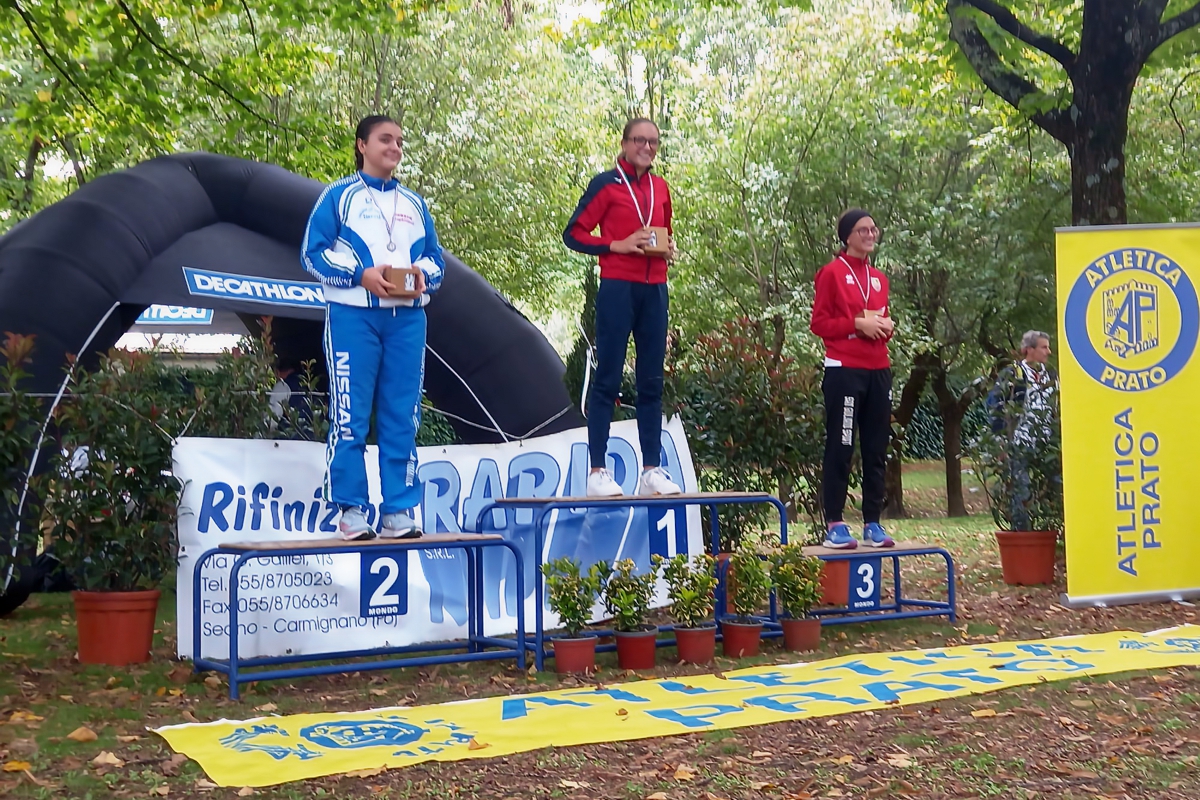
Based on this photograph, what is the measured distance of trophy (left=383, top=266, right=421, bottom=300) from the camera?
5855 mm

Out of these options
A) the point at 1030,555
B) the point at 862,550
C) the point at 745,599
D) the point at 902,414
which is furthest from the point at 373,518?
the point at 902,414

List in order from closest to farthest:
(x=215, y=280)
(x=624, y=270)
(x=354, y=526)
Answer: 1. (x=354, y=526)
2. (x=624, y=270)
3. (x=215, y=280)

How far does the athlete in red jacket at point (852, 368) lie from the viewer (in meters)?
7.23

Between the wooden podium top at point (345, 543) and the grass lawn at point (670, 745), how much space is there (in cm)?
67

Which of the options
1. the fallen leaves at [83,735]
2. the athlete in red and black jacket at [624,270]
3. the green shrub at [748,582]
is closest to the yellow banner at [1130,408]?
the green shrub at [748,582]

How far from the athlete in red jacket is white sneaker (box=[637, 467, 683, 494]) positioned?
1.05m

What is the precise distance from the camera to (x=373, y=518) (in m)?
7.11

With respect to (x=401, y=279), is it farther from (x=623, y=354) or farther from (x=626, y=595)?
(x=626, y=595)

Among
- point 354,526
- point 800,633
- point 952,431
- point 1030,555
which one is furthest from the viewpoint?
point 952,431

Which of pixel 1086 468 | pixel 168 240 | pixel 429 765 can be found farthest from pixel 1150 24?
pixel 429 765

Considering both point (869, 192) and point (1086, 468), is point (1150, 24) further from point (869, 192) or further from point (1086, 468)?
point (869, 192)

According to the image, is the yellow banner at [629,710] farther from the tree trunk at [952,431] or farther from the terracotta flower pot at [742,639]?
the tree trunk at [952,431]

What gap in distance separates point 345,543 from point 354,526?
0.85 feet

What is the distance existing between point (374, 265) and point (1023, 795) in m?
3.61
